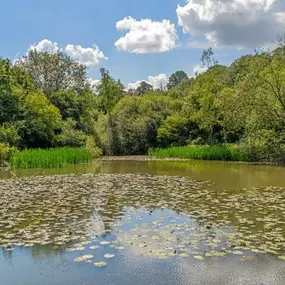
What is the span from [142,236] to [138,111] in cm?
3258

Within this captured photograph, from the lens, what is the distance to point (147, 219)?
8484 mm

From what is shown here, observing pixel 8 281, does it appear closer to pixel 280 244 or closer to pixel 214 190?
pixel 280 244

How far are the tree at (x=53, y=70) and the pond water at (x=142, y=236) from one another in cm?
2870

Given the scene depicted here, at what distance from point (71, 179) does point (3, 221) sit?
24.6 feet

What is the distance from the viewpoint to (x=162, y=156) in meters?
31.8

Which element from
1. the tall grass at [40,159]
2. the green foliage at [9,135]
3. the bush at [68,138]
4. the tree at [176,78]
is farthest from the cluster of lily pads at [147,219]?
the tree at [176,78]

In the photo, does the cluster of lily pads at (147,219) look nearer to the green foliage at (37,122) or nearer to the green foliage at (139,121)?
the green foliage at (37,122)

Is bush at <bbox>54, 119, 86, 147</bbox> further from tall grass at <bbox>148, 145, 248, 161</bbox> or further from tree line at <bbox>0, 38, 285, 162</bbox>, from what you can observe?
tall grass at <bbox>148, 145, 248, 161</bbox>

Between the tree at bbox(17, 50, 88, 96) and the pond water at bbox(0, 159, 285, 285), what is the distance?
94.2 ft

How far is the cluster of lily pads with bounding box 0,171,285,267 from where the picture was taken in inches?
249

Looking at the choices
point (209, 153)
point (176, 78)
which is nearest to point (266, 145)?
point (209, 153)

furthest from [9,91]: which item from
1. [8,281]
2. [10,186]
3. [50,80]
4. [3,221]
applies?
[8,281]

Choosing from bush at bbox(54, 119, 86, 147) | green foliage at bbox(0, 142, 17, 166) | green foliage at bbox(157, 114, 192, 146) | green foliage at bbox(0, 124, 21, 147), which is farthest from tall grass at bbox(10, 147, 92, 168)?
green foliage at bbox(157, 114, 192, 146)

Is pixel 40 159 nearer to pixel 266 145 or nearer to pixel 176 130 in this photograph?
pixel 266 145
